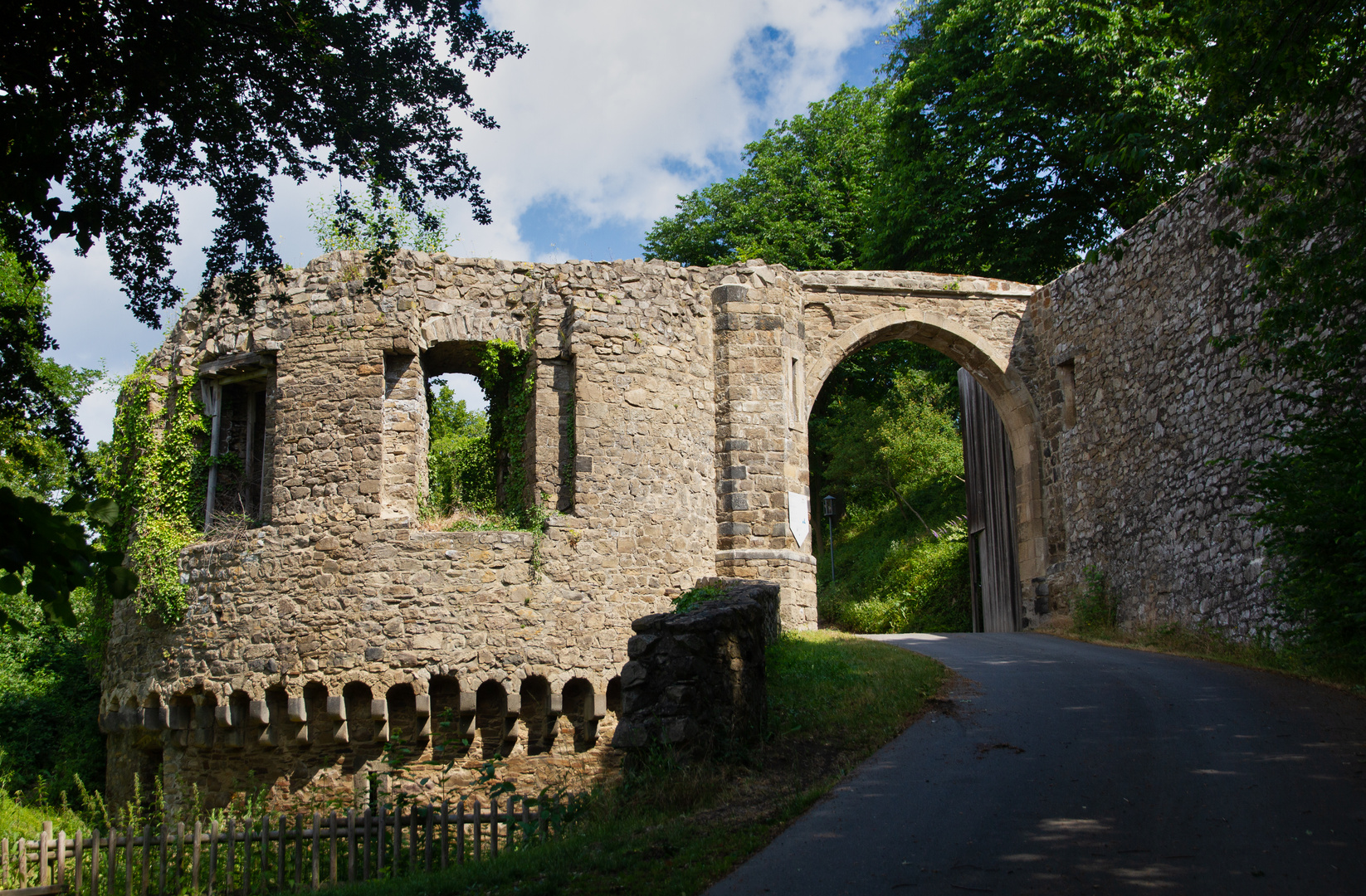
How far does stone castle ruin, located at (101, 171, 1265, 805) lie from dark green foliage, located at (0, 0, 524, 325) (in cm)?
571

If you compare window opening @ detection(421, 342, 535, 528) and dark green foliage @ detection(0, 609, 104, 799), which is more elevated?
window opening @ detection(421, 342, 535, 528)

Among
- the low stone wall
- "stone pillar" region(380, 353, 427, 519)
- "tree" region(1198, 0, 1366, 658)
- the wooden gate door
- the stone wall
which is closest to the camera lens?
the low stone wall

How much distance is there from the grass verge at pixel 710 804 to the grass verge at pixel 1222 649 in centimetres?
291

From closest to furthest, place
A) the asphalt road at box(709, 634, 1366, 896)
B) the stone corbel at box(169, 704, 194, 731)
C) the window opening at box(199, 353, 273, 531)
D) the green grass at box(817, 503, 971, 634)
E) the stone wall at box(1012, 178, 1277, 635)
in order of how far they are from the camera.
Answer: the asphalt road at box(709, 634, 1366, 896), the stone wall at box(1012, 178, 1277, 635), the stone corbel at box(169, 704, 194, 731), the window opening at box(199, 353, 273, 531), the green grass at box(817, 503, 971, 634)

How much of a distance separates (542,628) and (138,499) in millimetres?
5055

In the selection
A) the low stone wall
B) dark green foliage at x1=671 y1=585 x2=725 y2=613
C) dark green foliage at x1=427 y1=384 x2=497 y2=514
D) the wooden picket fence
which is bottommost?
the wooden picket fence

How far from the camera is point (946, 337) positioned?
16.0 m

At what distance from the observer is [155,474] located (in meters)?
12.4

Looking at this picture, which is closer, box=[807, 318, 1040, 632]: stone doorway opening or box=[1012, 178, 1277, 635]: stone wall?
box=[1012, 178, 1277, 635]: stone wall

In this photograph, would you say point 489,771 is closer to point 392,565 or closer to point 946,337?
point 392,565

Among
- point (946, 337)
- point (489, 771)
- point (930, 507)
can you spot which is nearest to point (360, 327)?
point (489, 771)

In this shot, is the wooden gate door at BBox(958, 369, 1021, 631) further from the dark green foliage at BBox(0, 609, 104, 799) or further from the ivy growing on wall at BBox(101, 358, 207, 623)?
the dark green foliage at BBox(0, 609, 104, 799)

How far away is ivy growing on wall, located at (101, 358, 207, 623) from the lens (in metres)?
12.0

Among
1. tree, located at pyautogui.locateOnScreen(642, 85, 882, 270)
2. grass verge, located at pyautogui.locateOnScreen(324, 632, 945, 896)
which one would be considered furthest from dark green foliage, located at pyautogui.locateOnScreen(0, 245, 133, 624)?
tree, located at pyautogui.locateOnScreen(642, 85, 882, 270)
